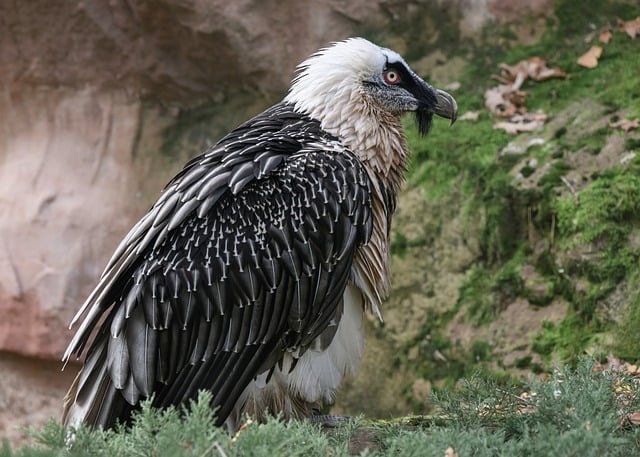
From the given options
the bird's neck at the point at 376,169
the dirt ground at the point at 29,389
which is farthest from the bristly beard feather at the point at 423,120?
the dirt ground at the point at 29,389

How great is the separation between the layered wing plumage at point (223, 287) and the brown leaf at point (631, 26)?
4.64 meters

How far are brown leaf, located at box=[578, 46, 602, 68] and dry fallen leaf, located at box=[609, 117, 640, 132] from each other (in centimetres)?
96

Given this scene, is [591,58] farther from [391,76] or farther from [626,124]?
[391,76]

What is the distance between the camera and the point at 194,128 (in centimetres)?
931

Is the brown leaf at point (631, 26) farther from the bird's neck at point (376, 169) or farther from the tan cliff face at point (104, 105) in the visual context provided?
the bird's neck at point (376, 169)

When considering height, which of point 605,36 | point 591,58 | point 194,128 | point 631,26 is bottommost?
point 194,128

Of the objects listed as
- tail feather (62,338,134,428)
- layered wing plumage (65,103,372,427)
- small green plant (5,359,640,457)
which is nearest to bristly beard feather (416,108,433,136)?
layered wing plumage (65,103,372,427)

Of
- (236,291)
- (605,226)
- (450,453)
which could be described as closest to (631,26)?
(605,226)

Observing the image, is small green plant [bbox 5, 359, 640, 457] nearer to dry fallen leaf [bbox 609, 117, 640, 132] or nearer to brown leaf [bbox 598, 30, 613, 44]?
dry fallen leaf [bbox 609, 117, 640, 132]

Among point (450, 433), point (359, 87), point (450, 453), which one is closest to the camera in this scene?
point (450, 453)

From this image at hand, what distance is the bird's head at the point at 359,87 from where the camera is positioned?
5.38m

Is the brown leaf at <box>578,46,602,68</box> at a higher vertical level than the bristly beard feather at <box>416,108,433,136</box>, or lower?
higher

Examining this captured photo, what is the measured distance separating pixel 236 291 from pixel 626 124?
161 inches

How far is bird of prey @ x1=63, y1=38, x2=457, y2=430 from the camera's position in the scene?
4750 millimetres
